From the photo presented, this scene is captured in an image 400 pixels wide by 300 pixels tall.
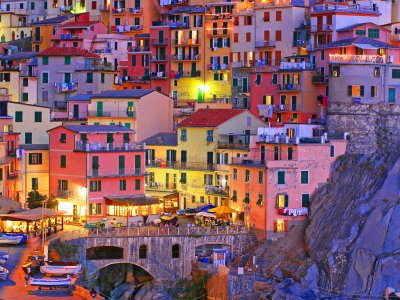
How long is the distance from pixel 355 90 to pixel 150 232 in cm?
1829

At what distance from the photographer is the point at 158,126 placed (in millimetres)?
107625

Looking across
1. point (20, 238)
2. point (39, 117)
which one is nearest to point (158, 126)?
point (39, 117)

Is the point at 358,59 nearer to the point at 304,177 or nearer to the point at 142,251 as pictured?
the point at 304,177

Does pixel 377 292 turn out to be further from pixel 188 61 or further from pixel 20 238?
pixel 188 61

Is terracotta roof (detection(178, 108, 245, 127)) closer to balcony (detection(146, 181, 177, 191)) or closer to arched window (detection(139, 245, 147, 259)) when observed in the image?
balcony (detection(146, 181, 177, 191))

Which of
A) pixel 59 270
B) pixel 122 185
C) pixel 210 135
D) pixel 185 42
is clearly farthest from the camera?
pixel 185 42

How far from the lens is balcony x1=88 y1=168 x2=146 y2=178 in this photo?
9262cm

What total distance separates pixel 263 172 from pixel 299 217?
365 cm

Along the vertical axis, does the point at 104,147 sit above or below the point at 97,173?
above

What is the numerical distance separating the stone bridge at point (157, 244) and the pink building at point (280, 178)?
6.44 feet

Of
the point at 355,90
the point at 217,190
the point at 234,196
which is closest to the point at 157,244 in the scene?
the point at 234,196

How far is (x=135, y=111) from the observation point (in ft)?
347

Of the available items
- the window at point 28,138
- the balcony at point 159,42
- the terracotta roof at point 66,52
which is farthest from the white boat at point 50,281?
the balcony at point 159,42

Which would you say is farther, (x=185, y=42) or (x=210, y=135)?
(x=185, y=42)
